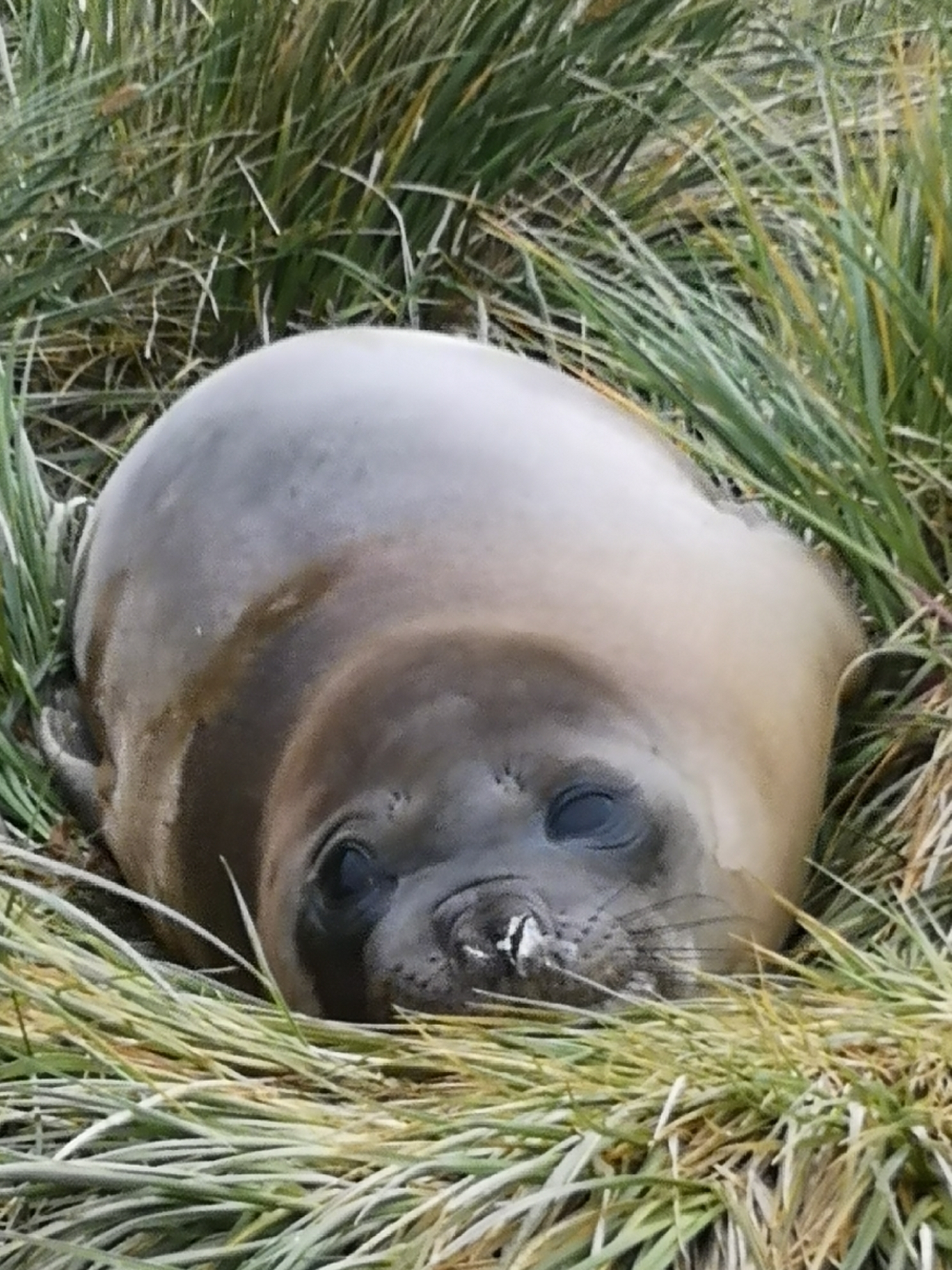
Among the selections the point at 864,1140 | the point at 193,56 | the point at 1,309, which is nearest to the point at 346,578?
the point at 864,1140

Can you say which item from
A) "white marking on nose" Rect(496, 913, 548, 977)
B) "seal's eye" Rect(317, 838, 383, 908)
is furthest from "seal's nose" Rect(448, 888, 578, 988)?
"seal's eye" Rect(317, 838, 383, 908)

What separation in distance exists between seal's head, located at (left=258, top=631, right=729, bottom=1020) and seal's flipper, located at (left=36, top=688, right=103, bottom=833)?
0.50m

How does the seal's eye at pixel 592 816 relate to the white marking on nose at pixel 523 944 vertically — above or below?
above

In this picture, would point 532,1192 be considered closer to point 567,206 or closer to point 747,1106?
point 747,1106

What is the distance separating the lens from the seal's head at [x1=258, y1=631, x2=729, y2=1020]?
195cm

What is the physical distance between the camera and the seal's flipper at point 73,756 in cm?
255

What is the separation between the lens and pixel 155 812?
2312 mm

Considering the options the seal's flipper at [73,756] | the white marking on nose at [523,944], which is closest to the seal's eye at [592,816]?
the white marking on nose at [523,944]

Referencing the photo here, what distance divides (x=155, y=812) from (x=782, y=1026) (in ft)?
2.71

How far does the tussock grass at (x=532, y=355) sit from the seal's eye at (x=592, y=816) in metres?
0.19

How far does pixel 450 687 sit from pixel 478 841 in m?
0.17

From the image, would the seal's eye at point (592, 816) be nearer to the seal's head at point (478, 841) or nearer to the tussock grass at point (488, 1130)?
the seal's head at point (478, 841)

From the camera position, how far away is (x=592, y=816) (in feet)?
6.61

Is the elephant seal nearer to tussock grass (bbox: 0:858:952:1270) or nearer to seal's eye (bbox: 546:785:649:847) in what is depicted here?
seal's eye (bbox: 546:785:649:847)
